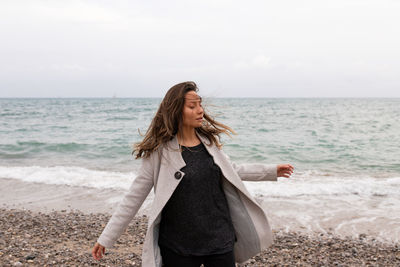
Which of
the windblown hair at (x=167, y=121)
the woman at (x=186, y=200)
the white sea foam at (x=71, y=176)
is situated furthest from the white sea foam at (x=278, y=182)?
the windblown hair at (x=167, y=121)

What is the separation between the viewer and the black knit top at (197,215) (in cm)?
240

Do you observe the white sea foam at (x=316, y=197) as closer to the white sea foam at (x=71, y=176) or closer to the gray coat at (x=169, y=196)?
the white sea foam at (x=71, y=176)

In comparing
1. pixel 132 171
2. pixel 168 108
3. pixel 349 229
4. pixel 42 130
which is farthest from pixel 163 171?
pixel 42 130

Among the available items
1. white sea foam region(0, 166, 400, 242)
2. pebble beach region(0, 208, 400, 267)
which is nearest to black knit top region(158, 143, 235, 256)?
pebble beach region(0, 208, 400, 267)

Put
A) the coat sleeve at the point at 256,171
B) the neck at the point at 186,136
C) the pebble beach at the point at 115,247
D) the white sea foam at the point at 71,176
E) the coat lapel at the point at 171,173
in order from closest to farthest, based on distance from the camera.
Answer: the coat lapel at the point at 171,173, the neck at the point at 186,136, the coat sleeve at the point at 256,171, the pebble beach at the point at 115,247, the white sea foam at the point at 71,176

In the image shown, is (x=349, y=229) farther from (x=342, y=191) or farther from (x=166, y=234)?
(x=166, y=234)

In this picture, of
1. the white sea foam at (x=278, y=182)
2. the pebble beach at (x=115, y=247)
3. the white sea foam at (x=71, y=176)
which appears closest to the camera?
the pebble beach at (x=115, y=247)

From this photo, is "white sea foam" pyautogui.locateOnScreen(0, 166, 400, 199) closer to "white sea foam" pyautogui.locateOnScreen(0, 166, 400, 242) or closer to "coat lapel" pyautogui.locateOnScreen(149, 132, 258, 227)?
"white sea foam" pyautogui.locateOnScreen(0, 166, 400, 242)

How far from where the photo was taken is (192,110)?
2.48 metres

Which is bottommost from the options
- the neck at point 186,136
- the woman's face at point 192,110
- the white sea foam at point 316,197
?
the white sea foam at point 316,197

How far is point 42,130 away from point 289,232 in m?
20.9

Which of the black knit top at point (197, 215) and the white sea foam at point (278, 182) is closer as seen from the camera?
the black knit top at point (197, 215)

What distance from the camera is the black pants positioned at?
94.9 inches

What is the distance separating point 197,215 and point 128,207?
0.46 m
